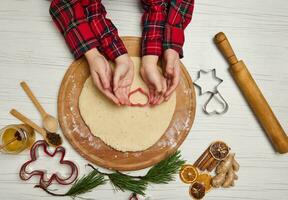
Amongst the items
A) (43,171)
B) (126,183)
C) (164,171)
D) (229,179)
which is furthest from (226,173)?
(43,171)

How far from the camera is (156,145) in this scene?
3.25 ft

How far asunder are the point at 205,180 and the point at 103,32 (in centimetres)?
51

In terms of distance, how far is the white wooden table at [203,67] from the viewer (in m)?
0.99

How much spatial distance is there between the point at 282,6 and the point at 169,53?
17.3 inches

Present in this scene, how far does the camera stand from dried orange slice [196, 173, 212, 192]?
100 cm

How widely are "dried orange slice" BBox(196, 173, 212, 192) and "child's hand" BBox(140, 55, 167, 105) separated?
0.24 m

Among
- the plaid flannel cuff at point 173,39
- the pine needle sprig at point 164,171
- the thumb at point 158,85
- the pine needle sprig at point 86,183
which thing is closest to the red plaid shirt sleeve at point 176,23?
the plaid flannel cuff at point 173,39

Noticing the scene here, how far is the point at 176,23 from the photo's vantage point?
101cm

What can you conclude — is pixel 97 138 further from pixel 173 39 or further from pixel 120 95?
pixel 173 39

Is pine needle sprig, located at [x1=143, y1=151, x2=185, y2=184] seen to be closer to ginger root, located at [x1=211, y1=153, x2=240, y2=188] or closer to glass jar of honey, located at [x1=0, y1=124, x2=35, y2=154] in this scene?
ginger root, located at [x1=211, y1=153, x2=240, y2=188]

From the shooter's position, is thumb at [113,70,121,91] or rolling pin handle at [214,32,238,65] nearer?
thumb at [113,70,121,91]

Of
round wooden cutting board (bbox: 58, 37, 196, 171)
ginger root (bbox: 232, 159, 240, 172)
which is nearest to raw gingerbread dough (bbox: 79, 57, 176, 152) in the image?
round wooden cutting board (bbox: 58, 37, 196, 171)

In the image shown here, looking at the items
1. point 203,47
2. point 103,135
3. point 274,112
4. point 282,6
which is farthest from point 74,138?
point 282,6

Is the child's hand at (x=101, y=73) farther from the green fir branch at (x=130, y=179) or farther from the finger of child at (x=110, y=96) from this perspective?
the green fir branch at (x=130, y=179)
